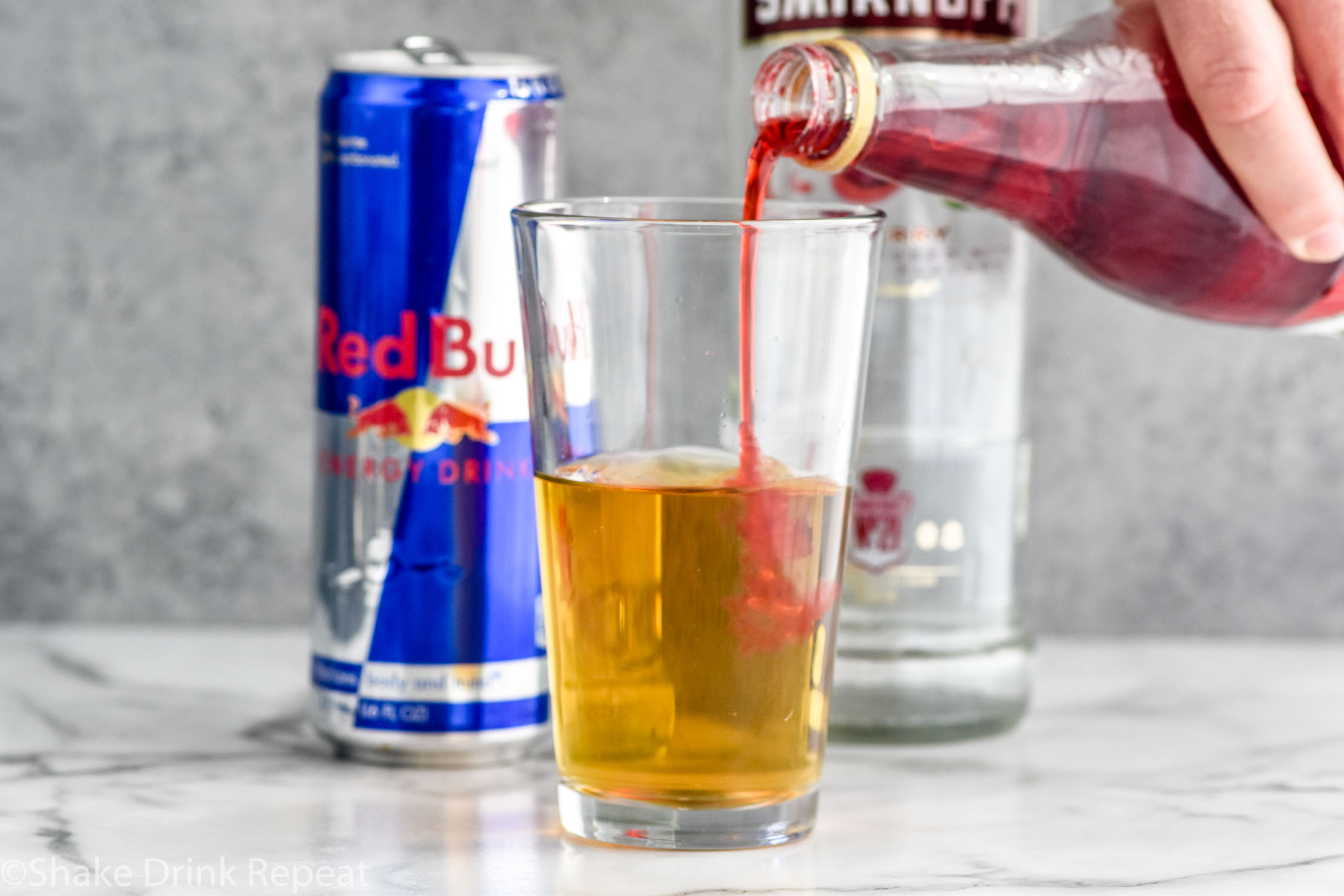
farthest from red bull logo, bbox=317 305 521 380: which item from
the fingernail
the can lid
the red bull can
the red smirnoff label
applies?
the fingernail

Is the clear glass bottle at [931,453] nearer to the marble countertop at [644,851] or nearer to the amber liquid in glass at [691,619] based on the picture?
the marble countertop at [644,851]

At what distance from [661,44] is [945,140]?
1.16 ft

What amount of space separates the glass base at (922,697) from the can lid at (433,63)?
34cm

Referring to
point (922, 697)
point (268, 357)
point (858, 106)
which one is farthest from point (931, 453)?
point (268, 357)

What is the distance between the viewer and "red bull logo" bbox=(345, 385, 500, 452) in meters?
0.71

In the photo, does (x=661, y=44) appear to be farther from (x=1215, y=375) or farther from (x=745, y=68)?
(x=1215, y=375)

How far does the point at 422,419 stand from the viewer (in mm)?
711

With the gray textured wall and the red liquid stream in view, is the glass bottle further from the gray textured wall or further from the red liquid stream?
the gray textured wall

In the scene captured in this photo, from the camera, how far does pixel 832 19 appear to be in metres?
0.78

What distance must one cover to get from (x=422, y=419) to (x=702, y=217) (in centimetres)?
16

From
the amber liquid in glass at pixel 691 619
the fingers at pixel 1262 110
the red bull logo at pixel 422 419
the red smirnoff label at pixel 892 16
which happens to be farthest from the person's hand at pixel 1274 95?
the red bull logo at pixel 422 419

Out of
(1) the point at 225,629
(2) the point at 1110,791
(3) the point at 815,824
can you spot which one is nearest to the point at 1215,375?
(2) the point at 1110,791

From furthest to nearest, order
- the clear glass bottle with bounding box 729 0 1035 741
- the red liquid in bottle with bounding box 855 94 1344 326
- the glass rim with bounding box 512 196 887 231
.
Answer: the clear glass bottle with bounding box 729 0 1035 741, the red liquid in bottle with bounding box 855 94 1344 326, the glass rim with bounding box 512 196 887 231

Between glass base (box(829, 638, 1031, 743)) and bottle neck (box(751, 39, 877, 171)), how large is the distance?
28 cm
